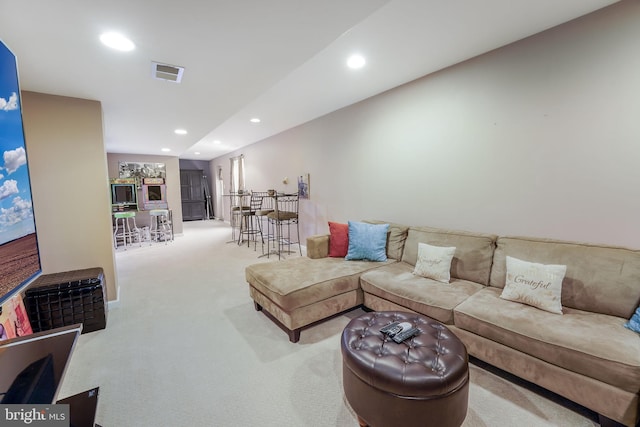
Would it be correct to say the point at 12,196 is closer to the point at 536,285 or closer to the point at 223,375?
the point at 223,375

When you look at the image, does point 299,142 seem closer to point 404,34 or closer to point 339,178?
point 339,178

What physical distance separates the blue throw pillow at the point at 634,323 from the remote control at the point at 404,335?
1.27 metres

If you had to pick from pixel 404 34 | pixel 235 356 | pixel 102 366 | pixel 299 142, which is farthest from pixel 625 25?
pixel 102 366

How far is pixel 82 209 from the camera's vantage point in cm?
283

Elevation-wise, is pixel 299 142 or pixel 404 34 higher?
pixel 404 34

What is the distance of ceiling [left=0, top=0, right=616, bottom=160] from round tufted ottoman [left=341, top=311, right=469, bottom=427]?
193 centimetres

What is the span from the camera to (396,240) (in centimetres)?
313

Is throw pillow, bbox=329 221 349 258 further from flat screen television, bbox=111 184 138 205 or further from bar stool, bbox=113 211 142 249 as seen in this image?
flat screen television, bbox=111 184 138 205

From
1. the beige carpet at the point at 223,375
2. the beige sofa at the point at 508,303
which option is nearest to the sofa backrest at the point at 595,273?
the beige sofa at the point at 508,303

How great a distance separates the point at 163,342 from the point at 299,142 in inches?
155

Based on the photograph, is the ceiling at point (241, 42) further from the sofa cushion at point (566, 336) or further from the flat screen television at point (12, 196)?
the sofa cushion at point (566, 336)

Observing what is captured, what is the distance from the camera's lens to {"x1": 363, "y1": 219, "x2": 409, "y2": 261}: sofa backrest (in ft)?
10.1

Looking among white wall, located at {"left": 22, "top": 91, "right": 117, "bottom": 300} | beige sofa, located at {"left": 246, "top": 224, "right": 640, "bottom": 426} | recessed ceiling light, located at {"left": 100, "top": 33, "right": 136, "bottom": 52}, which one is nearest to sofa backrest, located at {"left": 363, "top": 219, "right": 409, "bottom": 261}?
beige sofa, located at {"left": 246, "top": 224, "right": 640, "bottom": 426}

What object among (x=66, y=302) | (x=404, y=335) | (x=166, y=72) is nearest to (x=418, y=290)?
(x=404, y=335)
